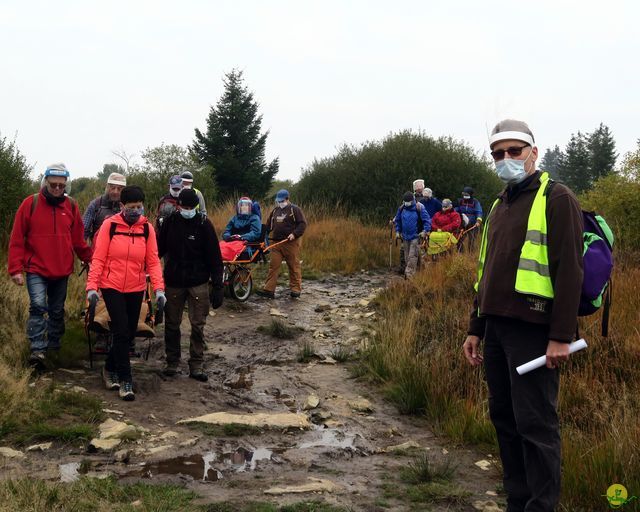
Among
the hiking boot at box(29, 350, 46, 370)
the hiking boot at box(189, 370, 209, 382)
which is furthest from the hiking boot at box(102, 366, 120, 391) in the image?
the hiking boot at box(189, 370, 209, 382)

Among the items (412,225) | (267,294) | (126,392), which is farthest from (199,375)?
(412,225)

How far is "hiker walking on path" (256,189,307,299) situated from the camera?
448 inches

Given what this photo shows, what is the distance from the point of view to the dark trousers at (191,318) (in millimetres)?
6754

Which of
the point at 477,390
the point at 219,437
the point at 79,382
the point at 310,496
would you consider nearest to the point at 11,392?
the point at 79,382

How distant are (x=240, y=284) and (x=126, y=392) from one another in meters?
5.01

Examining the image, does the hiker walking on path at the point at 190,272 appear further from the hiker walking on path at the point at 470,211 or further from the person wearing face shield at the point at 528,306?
the hiker walking on path at the point at 470,211

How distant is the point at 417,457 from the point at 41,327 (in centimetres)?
398

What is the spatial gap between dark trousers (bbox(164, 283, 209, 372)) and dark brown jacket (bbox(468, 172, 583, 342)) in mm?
4025

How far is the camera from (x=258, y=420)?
5441 mm

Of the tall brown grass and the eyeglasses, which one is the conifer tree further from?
the eyeglasses

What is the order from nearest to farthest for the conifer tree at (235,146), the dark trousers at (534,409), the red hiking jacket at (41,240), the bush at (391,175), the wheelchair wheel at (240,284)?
the dark trousers at (534,409) < the red hiking jacket at (41,240) < the wheelchair wheel at (240,284) < the bush at (391,175) < the conifer tree at (235,146)

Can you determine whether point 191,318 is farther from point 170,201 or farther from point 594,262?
point 594,262

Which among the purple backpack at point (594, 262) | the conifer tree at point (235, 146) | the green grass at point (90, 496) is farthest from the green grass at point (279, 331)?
the conifer tree at point (235, 146)

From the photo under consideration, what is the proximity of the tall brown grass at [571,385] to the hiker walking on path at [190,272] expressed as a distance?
1.98 m
